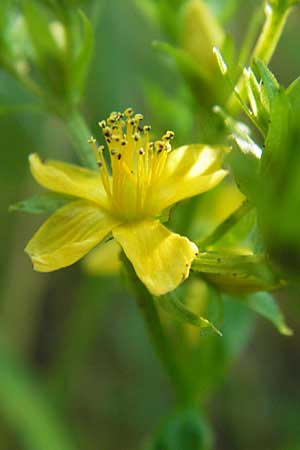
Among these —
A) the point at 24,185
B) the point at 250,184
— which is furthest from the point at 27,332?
the point at 250,184

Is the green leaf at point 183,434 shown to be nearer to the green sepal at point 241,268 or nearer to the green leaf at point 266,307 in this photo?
the green leaf at point 266,307

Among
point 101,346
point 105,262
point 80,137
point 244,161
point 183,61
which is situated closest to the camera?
point 244,161

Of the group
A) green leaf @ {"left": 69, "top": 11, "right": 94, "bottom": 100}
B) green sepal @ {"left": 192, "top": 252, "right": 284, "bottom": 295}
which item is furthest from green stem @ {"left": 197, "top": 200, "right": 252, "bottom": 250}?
green leaf @ {"left": 69, "top": 11, "right": 94, "bottom": 100}

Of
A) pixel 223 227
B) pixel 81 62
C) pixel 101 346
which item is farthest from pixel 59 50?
pixel 101 346

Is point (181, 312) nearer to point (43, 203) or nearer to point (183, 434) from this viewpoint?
point (43, 203)

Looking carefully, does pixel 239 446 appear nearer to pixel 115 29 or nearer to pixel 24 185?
pixel 24 185
